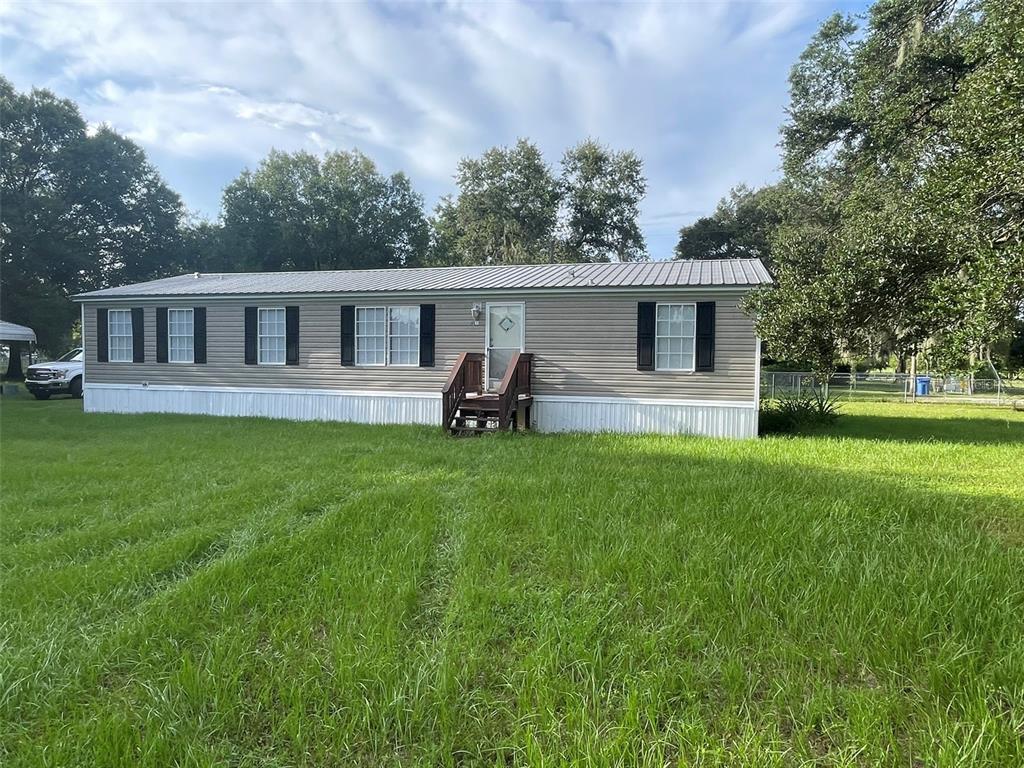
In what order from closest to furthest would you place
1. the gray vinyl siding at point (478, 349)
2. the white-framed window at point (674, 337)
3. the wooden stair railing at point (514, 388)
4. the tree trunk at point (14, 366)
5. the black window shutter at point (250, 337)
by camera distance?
the wooden stair railing at point (514, 388)
the gray vinyl siding at point (478, 349)
the white-framed window at point (674, 337)
the black window shutter at point (250, 337)
the tree trunk at point (14, 366)

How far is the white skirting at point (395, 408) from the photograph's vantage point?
10.1 m

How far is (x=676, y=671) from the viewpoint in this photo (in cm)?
251

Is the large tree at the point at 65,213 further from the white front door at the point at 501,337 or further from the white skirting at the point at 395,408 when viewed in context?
the white front door at the point at 501,337

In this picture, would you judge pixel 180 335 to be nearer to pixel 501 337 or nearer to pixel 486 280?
pixel 486 280

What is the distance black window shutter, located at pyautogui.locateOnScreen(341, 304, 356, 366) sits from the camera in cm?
1181

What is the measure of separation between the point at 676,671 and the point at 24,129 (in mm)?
32245

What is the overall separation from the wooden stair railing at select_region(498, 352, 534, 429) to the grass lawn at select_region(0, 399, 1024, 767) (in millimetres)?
3926

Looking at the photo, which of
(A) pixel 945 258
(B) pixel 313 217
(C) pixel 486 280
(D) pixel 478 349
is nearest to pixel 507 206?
(B) pixel 313 217

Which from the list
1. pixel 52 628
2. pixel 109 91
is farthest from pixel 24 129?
pixel 52 628

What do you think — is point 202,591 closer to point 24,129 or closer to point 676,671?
point 676,671

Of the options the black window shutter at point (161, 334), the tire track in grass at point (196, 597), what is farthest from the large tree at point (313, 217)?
the tire track in grass at point (196, 597)

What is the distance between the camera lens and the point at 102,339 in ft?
44.0

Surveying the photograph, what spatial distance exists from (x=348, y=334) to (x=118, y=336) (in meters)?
6.20

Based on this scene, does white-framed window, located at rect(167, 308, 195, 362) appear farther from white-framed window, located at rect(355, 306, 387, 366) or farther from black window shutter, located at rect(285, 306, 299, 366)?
white-framed window, located at rect(355, 306, 387, 366)
